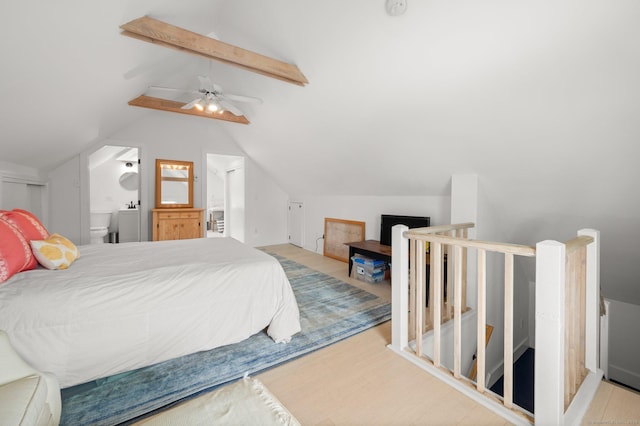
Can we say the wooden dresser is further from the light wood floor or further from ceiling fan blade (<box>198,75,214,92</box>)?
the light wood floor

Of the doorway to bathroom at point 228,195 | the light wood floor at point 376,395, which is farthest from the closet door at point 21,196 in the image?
the light wood floor at point 376,395

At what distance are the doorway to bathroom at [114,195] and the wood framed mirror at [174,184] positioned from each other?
0.89 metres

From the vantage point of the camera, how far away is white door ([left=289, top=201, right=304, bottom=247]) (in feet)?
18.8

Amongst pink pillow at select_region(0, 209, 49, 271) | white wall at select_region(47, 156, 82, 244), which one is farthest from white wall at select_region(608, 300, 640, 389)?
white wall at select_region(47, 156, 82, 244)

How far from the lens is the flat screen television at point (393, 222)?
11.2 feet

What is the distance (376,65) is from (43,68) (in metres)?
2.26

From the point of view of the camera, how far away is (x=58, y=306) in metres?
1.48

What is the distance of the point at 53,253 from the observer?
5.91 feet

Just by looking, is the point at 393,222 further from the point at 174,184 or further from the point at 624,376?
the point at 174,184

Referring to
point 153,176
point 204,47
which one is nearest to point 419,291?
point 204,47

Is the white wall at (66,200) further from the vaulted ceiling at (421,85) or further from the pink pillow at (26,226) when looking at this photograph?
the pink pillow at (26,226)

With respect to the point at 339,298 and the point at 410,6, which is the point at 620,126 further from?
the point at 339,298

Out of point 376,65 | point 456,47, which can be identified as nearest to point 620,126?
point 456,47

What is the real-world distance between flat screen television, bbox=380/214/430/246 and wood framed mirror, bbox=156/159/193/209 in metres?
3.46
